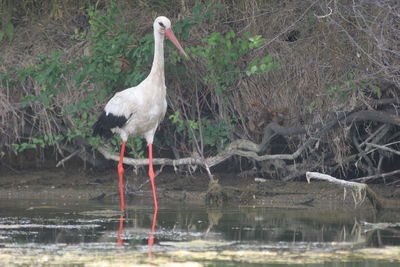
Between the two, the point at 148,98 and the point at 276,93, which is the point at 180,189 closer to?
the point at 148,98

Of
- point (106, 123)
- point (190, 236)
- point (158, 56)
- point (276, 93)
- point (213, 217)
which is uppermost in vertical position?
point (158, 56)

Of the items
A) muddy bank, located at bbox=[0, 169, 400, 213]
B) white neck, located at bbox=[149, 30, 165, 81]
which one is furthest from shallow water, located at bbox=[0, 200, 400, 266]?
white neck, located at bbox=[149, 30, 165, 81]

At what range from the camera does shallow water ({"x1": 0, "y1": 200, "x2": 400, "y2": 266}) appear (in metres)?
6.62

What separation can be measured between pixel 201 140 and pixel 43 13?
9.09 feet

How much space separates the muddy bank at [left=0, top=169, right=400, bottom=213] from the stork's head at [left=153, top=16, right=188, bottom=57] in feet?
5.38

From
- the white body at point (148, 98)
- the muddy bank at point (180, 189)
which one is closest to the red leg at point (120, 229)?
the muddy bank at point (180, 189)

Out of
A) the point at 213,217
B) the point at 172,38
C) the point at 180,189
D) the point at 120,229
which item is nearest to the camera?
the point at 120,229

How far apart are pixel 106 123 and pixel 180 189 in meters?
1.23

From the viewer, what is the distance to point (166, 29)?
10.4 metres

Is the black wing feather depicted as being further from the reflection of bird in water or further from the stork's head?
the reflection of bird in water

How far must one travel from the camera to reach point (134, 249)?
7.00m

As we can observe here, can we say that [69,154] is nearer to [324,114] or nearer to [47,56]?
[47,56]

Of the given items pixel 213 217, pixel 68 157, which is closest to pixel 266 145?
pixel 213 217

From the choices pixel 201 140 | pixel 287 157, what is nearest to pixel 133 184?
pixel 201 140
